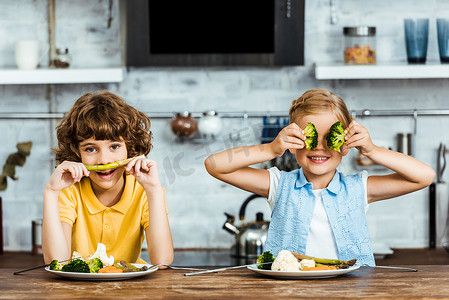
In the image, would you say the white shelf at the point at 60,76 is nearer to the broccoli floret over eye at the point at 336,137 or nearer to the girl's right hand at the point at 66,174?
the girl's right hand at the point at 66,174

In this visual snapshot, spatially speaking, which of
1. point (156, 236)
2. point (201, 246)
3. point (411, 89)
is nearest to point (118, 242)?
point (156, 236)

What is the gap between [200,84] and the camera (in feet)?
11.1

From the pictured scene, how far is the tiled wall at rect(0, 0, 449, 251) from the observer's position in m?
3.38

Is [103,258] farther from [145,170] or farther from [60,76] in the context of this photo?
[60,76]

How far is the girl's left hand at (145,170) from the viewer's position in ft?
5.74

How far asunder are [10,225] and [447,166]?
242 centimetres

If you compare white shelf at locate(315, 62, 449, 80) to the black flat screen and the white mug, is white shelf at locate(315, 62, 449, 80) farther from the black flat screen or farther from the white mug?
the white mug

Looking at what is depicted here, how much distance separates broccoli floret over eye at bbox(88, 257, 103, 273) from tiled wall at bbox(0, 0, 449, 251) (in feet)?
6.23

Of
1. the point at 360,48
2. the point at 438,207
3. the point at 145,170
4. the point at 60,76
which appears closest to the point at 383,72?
the point at 360,48

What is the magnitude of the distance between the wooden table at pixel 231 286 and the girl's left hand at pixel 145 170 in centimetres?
30

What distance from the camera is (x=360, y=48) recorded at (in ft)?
10.5

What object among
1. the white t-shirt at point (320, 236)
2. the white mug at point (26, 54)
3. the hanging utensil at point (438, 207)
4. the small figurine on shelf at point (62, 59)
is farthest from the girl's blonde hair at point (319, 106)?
the white mug at point (26, 54)

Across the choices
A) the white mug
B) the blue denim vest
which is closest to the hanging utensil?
the blue denim vest

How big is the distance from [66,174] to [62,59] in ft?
5.37
